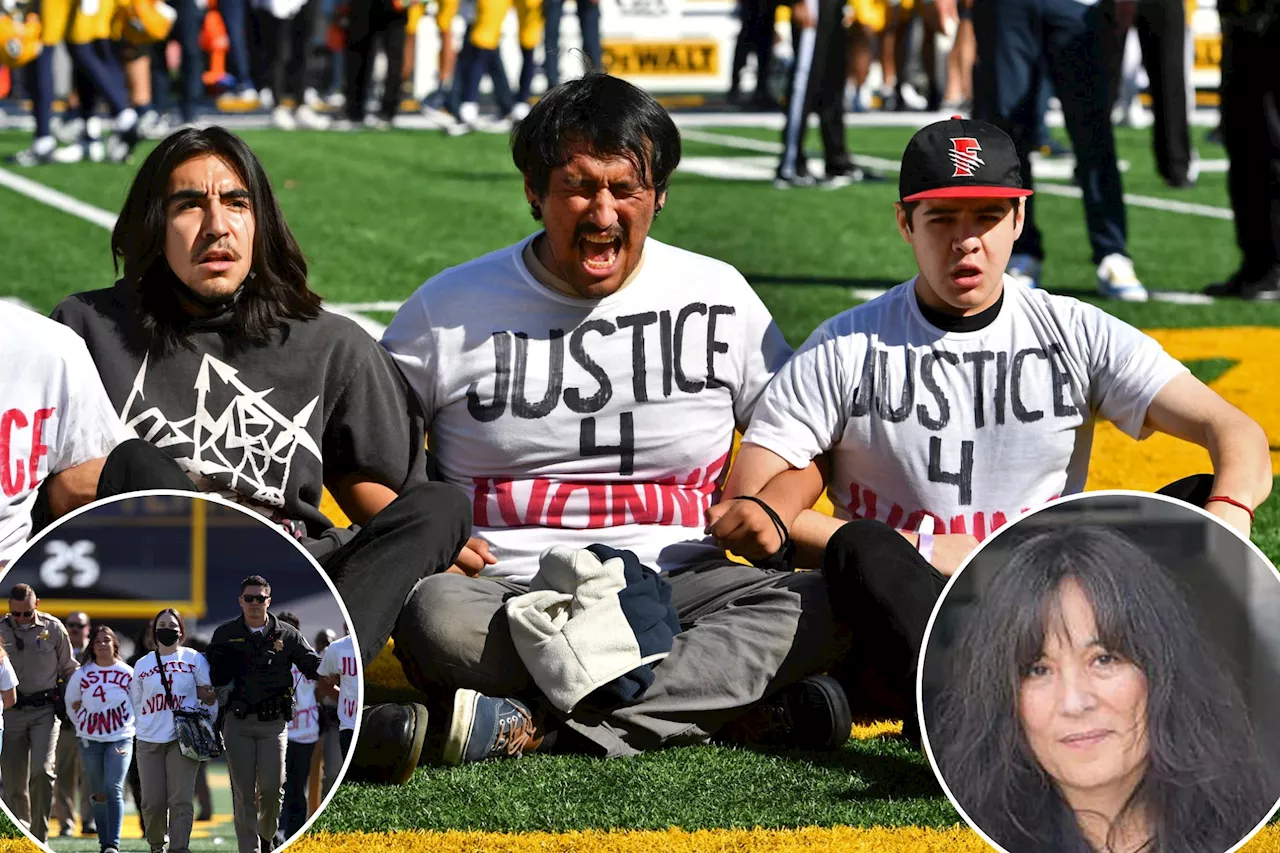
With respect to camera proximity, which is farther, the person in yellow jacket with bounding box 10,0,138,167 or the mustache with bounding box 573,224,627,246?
the person in yellow jacket with bounding box 10,0,138,167

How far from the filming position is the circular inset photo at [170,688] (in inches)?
130

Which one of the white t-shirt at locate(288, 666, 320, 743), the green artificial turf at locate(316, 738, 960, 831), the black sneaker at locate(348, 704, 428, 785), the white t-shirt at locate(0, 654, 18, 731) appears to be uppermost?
the white t-shirt at locate(0, 654, 18, 731)

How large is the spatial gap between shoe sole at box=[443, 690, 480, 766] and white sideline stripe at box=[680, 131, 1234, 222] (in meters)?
9.72

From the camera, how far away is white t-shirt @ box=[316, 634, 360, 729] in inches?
136

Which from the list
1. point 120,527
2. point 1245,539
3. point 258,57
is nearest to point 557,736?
point 120,527

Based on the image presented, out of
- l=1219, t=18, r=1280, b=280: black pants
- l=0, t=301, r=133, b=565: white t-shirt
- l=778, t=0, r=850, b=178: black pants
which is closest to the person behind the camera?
l=0, t=301, r=133, b=565: white t-shirt

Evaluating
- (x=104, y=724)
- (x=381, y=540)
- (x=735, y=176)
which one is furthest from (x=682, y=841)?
(x=735, y=176)

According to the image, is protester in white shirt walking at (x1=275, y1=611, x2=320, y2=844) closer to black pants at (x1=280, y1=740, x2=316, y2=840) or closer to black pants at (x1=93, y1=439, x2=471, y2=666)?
black pants at (x1=280, y1=740, x2=316, y2=840)

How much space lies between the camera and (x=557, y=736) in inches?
163

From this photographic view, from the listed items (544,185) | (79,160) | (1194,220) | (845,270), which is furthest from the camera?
(79,160)

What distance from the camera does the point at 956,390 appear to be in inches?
173

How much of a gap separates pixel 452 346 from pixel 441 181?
36.2ft

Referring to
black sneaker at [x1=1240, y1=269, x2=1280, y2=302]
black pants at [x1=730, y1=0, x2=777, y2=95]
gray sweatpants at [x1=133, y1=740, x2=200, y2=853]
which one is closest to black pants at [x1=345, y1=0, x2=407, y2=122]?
black pants at [x1=730, y1=0, x2=777, y2=95]

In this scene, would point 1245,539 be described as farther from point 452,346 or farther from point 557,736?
point 452,346
